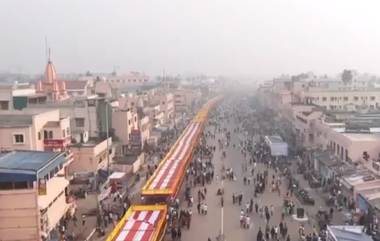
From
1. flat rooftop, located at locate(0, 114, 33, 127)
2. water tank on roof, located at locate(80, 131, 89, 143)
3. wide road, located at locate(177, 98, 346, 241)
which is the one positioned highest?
flat rooftop, located at locate(0, 114, 33, 127)

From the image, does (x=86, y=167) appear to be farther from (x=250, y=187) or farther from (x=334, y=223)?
(x=334, y=223)

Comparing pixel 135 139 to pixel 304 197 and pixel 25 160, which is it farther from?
pixel 25 160

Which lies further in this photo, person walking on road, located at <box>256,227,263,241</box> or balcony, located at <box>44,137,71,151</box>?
balcony, located at <box>44,137,71,151</box>

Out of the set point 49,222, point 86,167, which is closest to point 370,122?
point 86,167

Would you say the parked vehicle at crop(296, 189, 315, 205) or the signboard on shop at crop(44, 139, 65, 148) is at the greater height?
the signboard on shop at crop(44, 139, 65, 148)

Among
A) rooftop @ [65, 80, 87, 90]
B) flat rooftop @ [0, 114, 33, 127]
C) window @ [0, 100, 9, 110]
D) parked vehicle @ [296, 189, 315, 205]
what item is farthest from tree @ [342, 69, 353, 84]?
flat rooftop @ [0, 114, 33, 127]

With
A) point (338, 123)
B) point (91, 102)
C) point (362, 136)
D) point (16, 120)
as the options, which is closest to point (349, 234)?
point (362, 136)

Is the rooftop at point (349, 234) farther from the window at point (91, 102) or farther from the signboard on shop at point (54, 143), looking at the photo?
the window at point (91, 102)

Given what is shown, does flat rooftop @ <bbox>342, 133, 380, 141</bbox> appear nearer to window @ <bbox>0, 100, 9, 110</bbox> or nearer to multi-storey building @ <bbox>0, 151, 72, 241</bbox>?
multi-storey building @ <bbox>0, 151, 72, 241</bbox>
